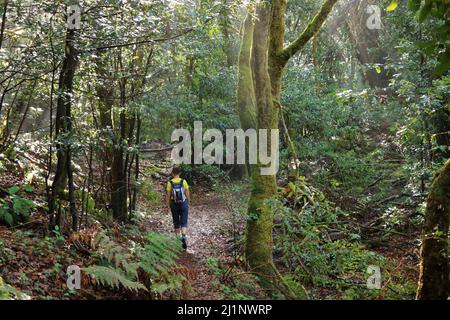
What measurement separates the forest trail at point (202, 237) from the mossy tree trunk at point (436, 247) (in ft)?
9.07

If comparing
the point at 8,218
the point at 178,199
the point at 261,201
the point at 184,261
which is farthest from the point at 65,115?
the point at 261,201

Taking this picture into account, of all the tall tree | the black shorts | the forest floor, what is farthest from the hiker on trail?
the tall tree

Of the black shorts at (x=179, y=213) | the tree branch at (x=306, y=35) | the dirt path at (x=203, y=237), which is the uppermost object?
the tree branch at (x=306, y=35)

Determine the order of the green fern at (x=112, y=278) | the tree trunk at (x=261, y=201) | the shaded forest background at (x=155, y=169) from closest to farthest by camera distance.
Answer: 1. the green fern at (x=112, y=278)
2. the shaded forest background at (x=155, y=169)
3. the tree trunk at (x=261, y=201)

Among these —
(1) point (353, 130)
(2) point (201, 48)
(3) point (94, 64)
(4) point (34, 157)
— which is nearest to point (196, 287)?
→ (3) point (94, 64)

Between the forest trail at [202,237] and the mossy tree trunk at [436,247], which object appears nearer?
the mossy tree trunk at [436,247]

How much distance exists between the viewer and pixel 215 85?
57.1 feet

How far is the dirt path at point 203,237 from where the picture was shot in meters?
7.05

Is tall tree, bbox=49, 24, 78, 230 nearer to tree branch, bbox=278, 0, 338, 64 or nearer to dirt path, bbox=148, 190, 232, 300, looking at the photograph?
dirt path, bbox=148, 190, 232, 300

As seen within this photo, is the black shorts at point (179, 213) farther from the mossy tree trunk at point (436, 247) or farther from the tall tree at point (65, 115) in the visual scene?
the mossy tree trunk at point (436, 247)

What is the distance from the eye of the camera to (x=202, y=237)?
12125mm

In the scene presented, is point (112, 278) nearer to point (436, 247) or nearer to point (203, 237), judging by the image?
point (436, 247)

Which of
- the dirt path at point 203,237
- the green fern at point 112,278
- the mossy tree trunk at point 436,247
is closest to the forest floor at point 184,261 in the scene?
the dirt path at point 203,237

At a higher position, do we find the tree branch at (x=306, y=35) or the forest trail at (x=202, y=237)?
the tree branch at (x=306, y=35)
